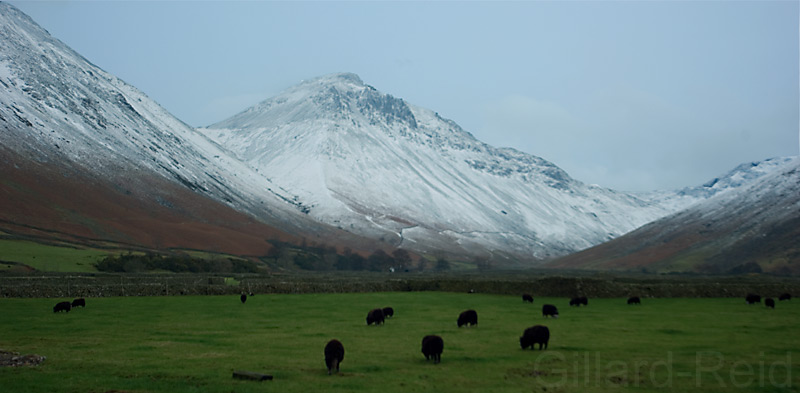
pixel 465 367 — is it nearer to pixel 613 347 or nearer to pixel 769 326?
pixel 613 347

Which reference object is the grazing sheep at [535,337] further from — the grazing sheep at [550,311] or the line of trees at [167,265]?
the line of trees at [167,265]

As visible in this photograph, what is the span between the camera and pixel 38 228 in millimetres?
156000

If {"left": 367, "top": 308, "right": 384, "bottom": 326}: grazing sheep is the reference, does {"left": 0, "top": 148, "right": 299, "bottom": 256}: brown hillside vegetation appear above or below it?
above

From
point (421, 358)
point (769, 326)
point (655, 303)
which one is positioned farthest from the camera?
point (655, 303)

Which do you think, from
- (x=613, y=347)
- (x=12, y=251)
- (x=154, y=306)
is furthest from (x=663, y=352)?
(x=12, y=251)

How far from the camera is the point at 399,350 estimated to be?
100 feet

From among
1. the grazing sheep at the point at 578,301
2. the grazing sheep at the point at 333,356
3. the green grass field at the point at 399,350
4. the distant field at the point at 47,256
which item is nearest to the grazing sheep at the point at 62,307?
the green grass field at the point at 399,350

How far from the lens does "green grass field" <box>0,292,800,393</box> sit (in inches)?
887

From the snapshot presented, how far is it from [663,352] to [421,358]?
10736mm

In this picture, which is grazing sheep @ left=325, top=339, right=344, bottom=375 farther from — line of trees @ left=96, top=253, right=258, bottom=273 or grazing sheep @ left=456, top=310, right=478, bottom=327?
line of trees @ left=96, top=253, right=258, bottom=273

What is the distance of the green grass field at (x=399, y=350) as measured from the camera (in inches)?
887

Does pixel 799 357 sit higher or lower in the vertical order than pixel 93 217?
lower


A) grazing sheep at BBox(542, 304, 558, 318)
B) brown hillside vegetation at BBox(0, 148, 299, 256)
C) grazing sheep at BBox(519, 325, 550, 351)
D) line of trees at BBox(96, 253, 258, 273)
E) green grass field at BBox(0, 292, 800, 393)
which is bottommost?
green grass field at BBox(0, 292, 800, 393)

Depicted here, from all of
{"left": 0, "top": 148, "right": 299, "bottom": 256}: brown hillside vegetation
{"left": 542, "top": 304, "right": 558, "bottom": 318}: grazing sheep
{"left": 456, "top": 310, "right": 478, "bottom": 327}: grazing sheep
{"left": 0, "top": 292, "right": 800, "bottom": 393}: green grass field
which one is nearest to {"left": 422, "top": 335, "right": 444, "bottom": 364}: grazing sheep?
{"left": 0, "top": 292, "right": 800, "bottom": 393}: green grass field
